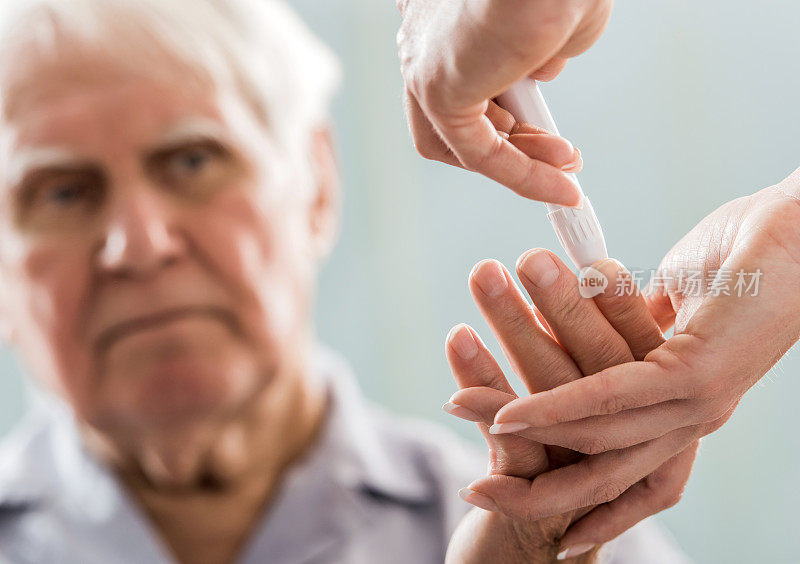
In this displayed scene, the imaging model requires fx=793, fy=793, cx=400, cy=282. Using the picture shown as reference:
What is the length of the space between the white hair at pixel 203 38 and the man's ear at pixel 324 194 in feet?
0.15

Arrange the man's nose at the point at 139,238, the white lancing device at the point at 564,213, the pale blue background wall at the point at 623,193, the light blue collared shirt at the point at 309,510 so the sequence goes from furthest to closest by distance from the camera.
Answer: the pale blue background wall at the point at 623,193 < the light blue collared shirt at the point at 309,510 < the man's nose at the point at 139,238 < the white lancing device at the point at 564,213

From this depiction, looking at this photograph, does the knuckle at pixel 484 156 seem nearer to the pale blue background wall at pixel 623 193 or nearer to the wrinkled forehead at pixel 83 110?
the wrinkled forehead at pixel 83 110

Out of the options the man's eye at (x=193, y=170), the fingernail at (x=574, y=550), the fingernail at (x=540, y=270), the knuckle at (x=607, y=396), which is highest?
the man's eye at (x=193, y=170)

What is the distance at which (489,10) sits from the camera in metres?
0.38

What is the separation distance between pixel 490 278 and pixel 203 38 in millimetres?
595

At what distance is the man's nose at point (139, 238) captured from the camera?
2.79ft

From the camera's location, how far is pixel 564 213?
1.65 feet

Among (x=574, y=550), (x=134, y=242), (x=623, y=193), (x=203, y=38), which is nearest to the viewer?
(x=574, y=550)

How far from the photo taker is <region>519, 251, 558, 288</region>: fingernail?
510 mm

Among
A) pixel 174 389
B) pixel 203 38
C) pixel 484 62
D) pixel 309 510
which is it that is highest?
pixel 203 38

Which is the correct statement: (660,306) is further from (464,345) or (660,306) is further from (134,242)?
(134,242)

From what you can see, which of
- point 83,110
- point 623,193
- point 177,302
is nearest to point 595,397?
point 177,302

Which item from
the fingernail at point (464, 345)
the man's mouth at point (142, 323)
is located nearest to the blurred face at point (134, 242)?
the man's mouth at point (142, 323)

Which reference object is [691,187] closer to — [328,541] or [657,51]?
[657,51]
